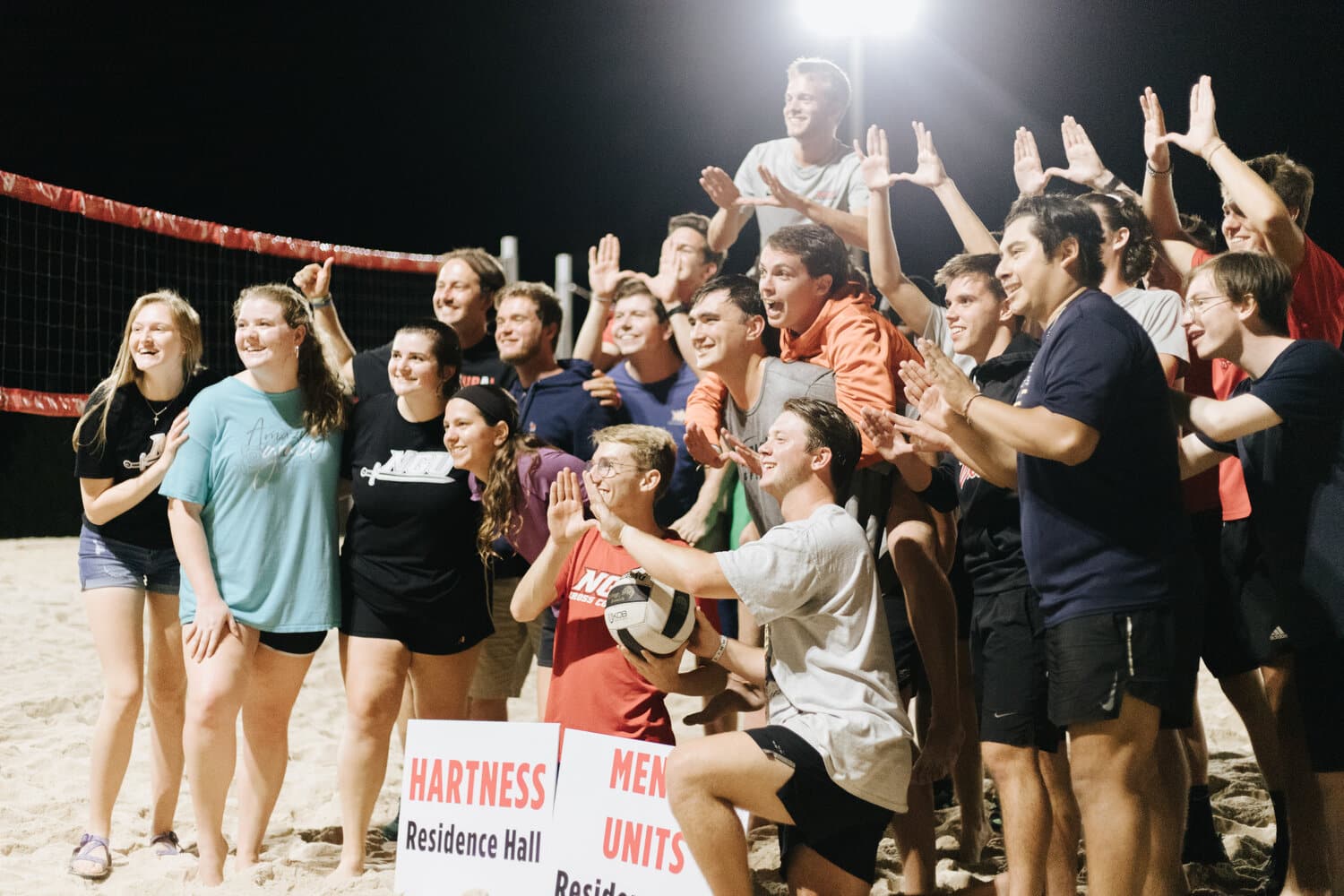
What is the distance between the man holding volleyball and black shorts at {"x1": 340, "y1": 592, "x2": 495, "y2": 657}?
0.43 meters

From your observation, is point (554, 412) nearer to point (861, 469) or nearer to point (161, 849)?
point (861, 469)

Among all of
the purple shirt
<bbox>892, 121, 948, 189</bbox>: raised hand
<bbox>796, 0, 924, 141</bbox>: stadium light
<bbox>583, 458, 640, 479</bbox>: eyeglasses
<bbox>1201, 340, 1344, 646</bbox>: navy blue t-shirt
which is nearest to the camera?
<bbox>1201, 340, 1344, 646</bbox>: navy blue t-shirt

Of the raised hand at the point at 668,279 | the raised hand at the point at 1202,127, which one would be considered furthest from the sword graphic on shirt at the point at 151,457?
the raised hand at the point at 1202,127

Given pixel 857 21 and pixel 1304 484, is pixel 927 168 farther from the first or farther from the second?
pixel 857 21

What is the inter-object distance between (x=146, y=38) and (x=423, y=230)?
127 inches

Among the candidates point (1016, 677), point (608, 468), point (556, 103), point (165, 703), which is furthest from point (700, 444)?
point (556, 103)

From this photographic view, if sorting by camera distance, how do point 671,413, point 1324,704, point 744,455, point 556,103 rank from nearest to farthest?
point 1324,704
point 744,455
point 671,413
point 556,103

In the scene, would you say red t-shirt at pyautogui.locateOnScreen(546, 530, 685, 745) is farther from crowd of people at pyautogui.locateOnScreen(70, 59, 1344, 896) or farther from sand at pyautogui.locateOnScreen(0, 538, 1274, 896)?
sand at pyautogui.locateOnScreen(0, 538, 1274, 896)

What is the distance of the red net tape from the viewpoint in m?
5.21

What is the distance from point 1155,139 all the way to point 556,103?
1047 centimetres

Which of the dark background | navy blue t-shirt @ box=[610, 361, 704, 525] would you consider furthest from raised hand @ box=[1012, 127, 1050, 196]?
the dark background

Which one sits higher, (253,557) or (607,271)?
(607,271)

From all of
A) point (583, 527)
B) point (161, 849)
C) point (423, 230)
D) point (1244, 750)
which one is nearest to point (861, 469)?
point (583, 527)

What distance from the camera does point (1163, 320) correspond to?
11.2ft
